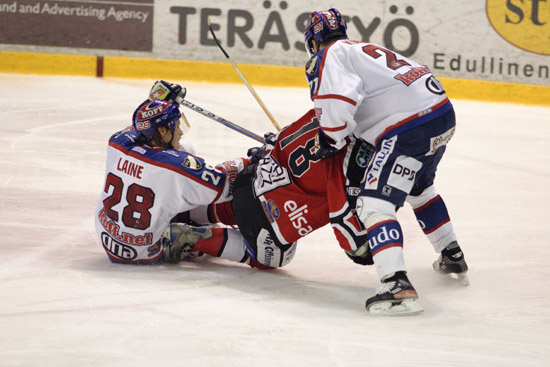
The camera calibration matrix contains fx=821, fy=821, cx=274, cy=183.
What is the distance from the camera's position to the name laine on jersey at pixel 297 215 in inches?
117

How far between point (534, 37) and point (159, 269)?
7.08 metres

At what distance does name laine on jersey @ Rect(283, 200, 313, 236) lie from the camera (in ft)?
9.77

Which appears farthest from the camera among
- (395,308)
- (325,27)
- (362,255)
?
(362,255)

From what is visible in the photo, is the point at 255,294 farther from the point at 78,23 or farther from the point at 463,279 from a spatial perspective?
the point at 78,23

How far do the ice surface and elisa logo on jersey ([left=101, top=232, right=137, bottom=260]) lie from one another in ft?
0.18

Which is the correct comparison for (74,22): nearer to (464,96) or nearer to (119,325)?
(464,96)

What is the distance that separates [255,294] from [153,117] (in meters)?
0.78

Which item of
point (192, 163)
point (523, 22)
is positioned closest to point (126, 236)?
point (192, 163)

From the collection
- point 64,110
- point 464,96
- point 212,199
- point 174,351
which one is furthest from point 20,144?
point 464,96

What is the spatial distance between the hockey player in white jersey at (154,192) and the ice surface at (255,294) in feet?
0.27

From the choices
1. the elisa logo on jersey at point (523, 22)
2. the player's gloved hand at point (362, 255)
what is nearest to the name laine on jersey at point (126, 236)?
the player's gloved hand at point (362, 255)

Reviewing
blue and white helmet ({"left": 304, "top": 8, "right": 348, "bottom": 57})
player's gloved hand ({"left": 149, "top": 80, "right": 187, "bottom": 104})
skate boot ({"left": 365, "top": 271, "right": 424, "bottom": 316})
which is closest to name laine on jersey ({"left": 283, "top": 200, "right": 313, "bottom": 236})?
skate boot ({"left": 365, "top": 271, "right": 424, "bottom": 316})

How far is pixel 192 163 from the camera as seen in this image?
10.1 ft

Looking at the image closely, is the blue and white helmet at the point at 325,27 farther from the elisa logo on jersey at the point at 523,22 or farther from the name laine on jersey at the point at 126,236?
the elisa logo on jersey at the point at 523,22
